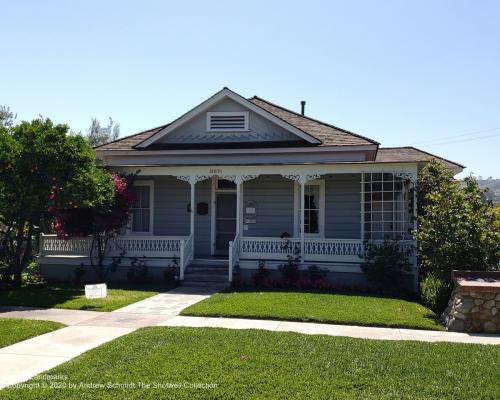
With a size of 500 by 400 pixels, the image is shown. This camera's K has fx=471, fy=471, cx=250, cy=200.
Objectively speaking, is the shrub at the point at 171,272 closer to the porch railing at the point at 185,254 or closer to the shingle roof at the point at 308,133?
the porch railing at the point at 185,254

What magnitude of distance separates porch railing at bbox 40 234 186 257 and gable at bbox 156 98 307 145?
4160 mm

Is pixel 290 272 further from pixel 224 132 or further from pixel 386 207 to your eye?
pixel 224 132

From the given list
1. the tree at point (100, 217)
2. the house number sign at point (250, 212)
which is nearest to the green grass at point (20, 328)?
the tree at point (100, 217)

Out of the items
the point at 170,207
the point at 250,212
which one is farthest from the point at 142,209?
the point at 250,212

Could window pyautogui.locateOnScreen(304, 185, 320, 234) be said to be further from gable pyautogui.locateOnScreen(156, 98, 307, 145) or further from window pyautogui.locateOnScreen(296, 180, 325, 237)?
gable pyautogui.locateOnScreen(156, 98, 307, 145)

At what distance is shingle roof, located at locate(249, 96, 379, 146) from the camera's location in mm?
Result: 15986

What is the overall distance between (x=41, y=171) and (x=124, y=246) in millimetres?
4072

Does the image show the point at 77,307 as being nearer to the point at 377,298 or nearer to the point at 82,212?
the point at 82,212

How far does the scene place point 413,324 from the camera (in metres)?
8.88

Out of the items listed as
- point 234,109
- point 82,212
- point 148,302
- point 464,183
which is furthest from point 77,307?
point 464,183

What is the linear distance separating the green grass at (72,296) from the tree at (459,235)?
7.05 meters

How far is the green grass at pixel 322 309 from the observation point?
30.1 feet

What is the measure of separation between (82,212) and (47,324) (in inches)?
245

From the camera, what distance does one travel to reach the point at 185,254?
579 inches
